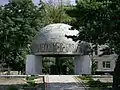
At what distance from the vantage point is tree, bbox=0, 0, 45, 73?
203ft

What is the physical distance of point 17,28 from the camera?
6216 cm

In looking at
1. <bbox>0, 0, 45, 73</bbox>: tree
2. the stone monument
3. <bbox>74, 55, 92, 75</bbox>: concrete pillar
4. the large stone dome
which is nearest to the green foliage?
<bbox>0, 0, 45, 73</bbox>: tree

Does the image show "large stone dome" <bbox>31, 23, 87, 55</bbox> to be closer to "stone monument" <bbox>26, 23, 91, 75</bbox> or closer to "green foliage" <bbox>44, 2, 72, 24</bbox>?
"stone monument" <bbox>26, 23, 91, 75</bbox>

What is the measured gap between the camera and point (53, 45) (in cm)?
5553

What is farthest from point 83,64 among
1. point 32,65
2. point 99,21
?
point 99,21

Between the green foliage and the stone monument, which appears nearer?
the stone monument

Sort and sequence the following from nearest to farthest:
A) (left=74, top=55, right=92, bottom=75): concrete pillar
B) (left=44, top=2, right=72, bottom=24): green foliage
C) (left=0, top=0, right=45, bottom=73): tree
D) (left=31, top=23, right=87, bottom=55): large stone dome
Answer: (left=31, top=23, right=87, bottom=55): large stone dome < (left=74, top=55, right=92, bottom=75): concrete pillar < (left=0, top=0, right=45, bottom=73): tree < (left=44, top=2, right=72, bottom=24): green foliage

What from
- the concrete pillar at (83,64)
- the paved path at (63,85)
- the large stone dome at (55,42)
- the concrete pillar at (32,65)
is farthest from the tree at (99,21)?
the concrete pillar at (32,65)

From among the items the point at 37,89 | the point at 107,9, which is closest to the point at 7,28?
the point at 37,89

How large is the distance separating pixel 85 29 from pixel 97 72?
3863cm

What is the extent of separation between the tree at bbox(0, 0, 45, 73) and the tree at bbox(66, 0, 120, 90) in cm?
3059

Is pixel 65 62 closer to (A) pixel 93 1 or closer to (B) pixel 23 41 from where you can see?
(B) pixel 23 41

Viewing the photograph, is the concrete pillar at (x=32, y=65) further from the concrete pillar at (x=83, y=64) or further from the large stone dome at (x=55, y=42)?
the concrete pillar at (x=83, y=64)

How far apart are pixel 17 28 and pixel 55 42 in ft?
30.3
